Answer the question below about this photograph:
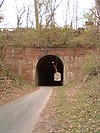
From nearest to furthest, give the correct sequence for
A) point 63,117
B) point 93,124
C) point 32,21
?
point 93,124, point 63,117, point 32,21

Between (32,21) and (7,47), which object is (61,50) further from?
(32,21)

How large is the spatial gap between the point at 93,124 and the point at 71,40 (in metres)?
23.8

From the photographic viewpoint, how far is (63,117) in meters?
11.6

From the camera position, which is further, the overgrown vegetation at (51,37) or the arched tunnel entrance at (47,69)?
the arched tunnel entrance at (47,69)

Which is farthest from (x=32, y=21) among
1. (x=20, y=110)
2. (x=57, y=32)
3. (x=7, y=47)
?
(x=20, y=110)

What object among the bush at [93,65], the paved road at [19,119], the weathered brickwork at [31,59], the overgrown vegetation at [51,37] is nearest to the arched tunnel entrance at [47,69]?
the weathered brickwork at [31,59]

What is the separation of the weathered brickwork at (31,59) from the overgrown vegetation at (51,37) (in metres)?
0.65

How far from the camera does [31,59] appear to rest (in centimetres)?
3116

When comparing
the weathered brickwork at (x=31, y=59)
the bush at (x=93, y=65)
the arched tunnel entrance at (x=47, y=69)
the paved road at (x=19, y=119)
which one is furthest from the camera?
the arched tunnel entrance at (x=47, y=69)

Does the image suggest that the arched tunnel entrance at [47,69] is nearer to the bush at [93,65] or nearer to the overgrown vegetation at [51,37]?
the overgrown vegetation at [51,37]

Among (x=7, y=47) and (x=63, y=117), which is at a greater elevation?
(x=7, y=47)

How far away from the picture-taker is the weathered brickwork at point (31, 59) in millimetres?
30875

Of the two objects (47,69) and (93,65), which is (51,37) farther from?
(47,69)

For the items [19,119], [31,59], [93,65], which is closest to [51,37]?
[31,59]
